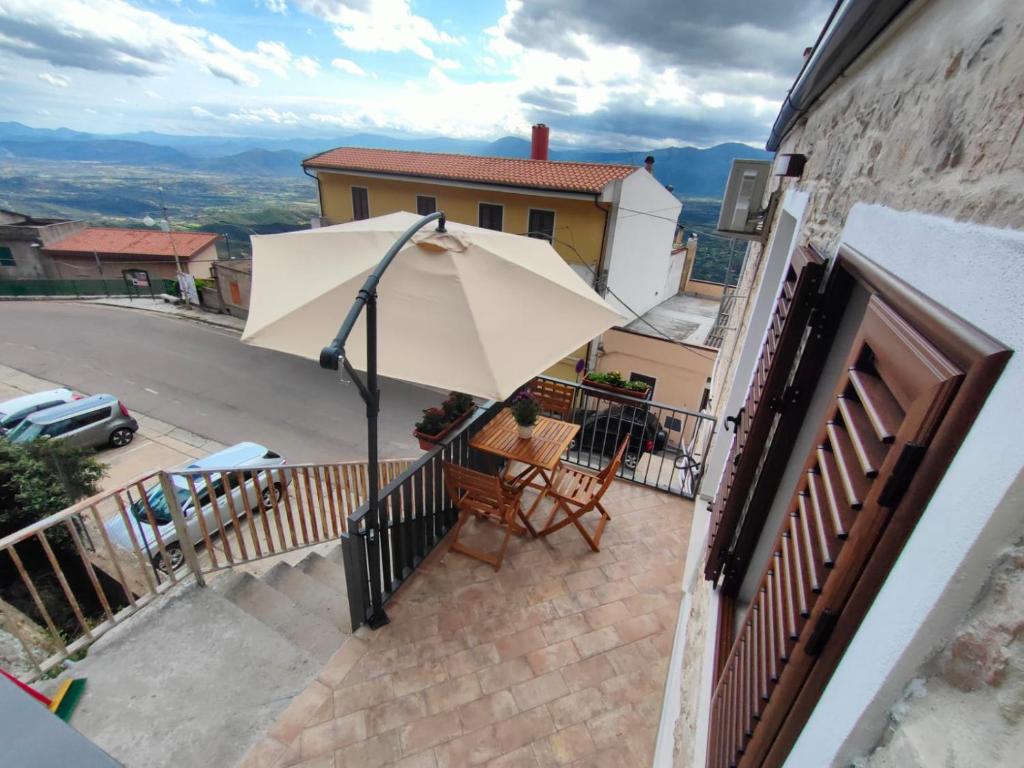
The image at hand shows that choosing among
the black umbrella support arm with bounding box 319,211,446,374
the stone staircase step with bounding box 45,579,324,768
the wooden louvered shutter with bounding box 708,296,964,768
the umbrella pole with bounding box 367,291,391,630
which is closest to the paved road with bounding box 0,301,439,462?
the stone staircase step with bounding box 45,579,324,768

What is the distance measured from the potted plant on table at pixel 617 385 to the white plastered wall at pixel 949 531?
4024mm

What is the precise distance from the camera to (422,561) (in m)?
3.46

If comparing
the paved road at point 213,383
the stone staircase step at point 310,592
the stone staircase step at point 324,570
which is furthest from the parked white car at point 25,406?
the stone staircase step at point 310,592

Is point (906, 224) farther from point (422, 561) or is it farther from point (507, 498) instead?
point (422, 561)

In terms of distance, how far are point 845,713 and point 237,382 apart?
14.5 meters

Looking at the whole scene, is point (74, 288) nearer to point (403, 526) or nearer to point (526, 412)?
point (403, 526)

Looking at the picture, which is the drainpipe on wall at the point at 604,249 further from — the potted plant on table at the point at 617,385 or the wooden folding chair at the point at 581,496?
the wooden folding chair at the point at 581,496

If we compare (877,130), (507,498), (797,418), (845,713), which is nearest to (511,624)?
(507,498)

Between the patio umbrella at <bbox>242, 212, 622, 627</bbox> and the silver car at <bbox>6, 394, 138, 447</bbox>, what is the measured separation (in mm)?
8655

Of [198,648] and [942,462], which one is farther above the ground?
[942,462]

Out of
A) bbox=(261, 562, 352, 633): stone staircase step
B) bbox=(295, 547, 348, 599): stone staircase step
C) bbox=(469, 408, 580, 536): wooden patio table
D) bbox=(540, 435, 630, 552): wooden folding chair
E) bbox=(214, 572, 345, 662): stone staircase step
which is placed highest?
bbox=(469, 408, 580, 536): wooden patio table

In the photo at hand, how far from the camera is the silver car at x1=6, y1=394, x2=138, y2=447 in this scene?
8.43 m

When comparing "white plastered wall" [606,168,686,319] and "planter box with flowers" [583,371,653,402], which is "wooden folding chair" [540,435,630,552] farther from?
"white plastered wall" [606,168,686,319]

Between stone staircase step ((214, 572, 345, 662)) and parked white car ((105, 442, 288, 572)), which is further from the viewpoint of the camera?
parked white car ((105, 442, 288, 572))
